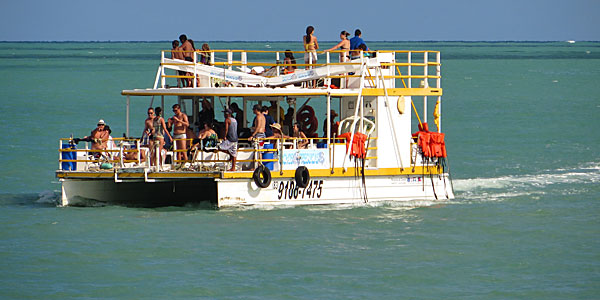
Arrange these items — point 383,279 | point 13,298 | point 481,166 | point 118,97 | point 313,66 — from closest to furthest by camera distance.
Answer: point 13,298, point 383,279, point 313,66, point 481,166, point 118,97

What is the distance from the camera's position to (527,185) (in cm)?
2783

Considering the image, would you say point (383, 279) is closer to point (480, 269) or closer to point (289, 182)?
point (480, 269)

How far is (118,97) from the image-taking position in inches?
2785

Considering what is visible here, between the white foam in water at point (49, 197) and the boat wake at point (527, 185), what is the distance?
947cm

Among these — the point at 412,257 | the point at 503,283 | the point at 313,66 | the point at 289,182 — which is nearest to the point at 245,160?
the point at 289,182

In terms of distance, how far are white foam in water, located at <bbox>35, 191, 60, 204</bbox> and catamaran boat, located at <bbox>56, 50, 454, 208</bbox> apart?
157 cm

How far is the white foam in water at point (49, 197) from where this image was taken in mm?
24375

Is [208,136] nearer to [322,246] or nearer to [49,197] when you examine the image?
[322,246]

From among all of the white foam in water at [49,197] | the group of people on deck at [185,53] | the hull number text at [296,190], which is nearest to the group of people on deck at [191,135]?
the hull number text at [296,190]

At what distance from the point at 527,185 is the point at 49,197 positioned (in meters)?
12.4

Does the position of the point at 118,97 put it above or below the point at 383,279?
above

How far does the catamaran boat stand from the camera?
21719mm

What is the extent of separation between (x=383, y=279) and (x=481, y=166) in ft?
51.7

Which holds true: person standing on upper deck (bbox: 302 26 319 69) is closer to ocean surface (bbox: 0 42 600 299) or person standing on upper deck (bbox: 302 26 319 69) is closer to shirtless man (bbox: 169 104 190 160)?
shirtless man (bbox: 169 104 190 160)
